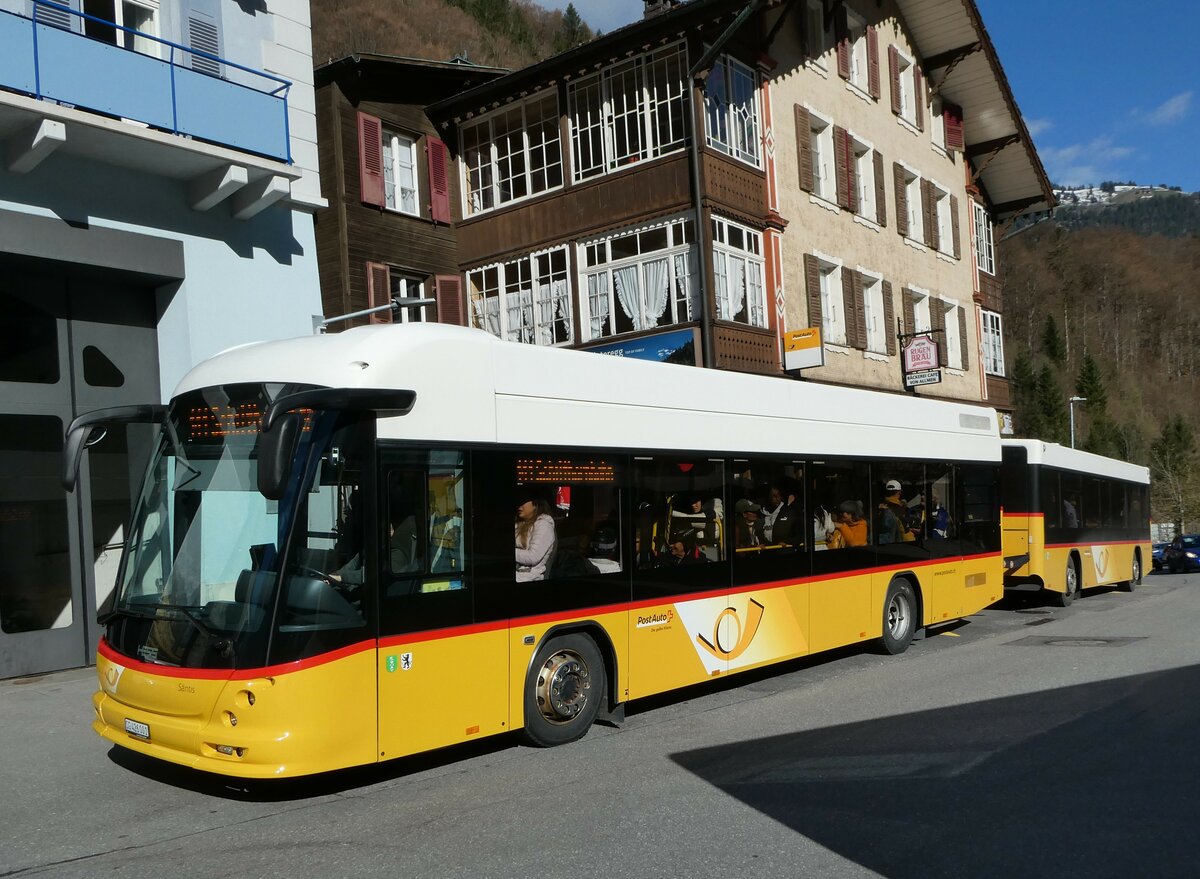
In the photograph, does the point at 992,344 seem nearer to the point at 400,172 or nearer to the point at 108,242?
the point at 400,172

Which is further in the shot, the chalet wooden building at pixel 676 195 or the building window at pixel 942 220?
the building window at pixel 942 220

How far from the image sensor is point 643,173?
20453 mm

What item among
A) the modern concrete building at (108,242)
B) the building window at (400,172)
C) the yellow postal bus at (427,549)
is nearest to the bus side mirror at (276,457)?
the yellow postal bus at (427,549)

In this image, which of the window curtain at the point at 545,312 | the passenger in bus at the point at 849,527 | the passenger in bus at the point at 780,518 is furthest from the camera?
the window curtain at the point at 545,312

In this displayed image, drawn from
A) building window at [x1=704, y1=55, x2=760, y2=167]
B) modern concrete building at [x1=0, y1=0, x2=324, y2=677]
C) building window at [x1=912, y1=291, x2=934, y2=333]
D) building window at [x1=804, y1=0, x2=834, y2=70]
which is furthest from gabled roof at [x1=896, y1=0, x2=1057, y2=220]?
modern concrete building at [x1=0, y1=0, x2=324, y2=677]

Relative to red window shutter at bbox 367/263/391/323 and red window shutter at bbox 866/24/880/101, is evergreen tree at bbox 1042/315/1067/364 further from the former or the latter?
red window shutter at bbox 367/263/391/323

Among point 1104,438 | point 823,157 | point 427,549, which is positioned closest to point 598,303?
point 823,157

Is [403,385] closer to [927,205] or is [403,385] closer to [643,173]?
[643,173]

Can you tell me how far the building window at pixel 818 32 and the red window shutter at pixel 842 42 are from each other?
1.14ft

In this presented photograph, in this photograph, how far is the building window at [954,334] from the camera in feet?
98.8

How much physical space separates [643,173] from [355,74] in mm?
6042

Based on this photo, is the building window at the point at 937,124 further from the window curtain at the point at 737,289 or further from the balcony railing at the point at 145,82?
the balcony railing at the point at 145,82

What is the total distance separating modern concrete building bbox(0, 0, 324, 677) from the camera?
39.1ft

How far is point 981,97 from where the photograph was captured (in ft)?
103
